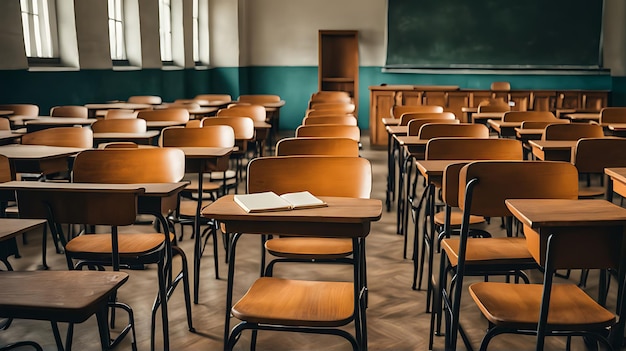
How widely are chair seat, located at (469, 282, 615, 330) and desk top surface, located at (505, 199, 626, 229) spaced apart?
35cm

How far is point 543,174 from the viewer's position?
2.32 m

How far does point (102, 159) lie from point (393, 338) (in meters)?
1.67

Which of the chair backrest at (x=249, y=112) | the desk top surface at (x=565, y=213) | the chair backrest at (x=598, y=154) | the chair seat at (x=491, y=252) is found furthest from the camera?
the chair backrest at (x=249, y=112)

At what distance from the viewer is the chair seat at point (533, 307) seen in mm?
2010

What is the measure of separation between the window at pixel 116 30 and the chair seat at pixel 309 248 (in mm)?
7139

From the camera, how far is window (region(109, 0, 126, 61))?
920 centimetres

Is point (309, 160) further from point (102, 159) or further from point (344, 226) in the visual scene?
point (102, 159)

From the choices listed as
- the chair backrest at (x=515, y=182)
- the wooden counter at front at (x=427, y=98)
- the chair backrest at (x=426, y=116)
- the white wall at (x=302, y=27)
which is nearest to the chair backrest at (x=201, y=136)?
the chair backrest at (x=426, y=116)

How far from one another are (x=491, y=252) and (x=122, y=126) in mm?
3327

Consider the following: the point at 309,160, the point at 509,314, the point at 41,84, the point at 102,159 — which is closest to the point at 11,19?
the point at 41,84

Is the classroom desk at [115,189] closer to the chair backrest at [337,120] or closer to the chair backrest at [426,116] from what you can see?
the chair backrest at [337,120]

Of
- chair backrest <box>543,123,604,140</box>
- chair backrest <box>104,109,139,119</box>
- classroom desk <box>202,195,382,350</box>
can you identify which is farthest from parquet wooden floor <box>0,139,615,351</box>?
chair backrest <box>104,109,139,119</box>

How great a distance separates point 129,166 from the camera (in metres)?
3.07

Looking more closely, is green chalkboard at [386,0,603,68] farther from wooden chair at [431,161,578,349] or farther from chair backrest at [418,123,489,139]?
wooden chair at [431,161,578,349]
